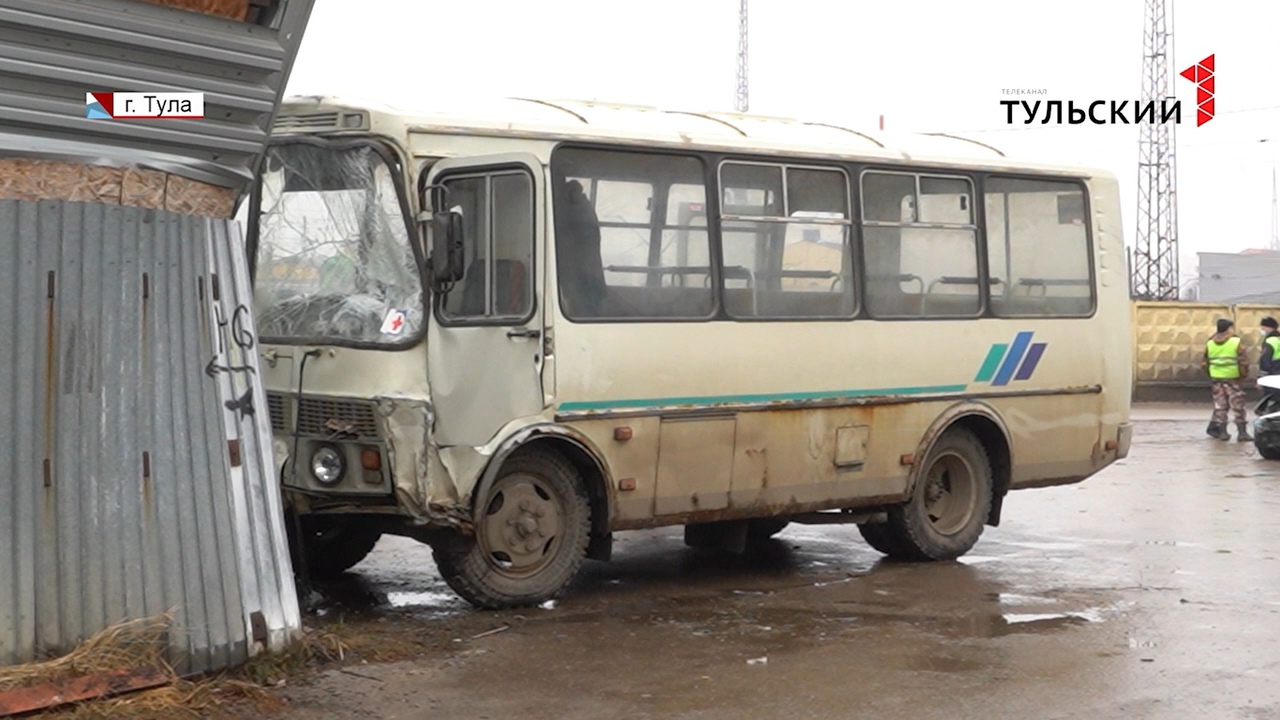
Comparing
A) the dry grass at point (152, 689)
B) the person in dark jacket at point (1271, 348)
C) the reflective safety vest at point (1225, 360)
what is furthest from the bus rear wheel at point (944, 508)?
the person in dark jacket at point (1271, 348)

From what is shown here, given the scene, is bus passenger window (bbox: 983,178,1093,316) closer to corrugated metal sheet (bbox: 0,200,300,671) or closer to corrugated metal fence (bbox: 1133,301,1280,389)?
corrugated metal sheet (bbox: 0,200,300,671)

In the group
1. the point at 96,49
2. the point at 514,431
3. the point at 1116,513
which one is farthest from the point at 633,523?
the point at 1116,513

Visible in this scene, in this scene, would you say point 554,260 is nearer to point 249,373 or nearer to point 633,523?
point 633,523

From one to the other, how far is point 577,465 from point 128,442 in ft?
10.4

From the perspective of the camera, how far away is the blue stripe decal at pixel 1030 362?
12.1 m

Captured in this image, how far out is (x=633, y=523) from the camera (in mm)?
9945

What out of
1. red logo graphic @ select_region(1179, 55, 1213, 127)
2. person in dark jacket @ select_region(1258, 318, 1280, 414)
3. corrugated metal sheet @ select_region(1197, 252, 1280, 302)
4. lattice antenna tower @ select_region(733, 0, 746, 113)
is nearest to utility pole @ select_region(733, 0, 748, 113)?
lattice antenna tower @ select_region(733, 0, 746, 113)

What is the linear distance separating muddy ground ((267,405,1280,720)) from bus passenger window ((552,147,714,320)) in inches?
65.4

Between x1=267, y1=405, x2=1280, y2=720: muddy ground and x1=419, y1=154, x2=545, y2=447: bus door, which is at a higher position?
x1=419, y1=154, x2=545, y2=447: bus door

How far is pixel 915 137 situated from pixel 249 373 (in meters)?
Answer: 5.99

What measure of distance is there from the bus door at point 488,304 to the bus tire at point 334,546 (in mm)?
1466

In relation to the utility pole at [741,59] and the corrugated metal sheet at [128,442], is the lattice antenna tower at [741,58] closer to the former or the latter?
the utility pole at [741,59]

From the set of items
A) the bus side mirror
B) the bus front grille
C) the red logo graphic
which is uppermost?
the red logo graphic

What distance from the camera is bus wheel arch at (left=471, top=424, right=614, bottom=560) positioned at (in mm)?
9164
